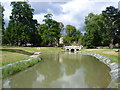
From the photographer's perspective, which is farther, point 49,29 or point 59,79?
point 49,29

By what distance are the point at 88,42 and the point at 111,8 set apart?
46.1ft

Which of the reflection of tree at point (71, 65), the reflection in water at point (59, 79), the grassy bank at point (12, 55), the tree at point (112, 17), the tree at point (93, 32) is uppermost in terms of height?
the tree at point (112, 17)

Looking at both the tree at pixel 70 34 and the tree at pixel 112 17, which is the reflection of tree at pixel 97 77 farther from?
the tree at pixel 70 34

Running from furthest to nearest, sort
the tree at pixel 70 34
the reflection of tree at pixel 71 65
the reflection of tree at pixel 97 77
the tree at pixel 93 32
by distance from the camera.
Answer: the tree at pixel 70 34, the tree at pixel 93 32, the reflection of tree at pixel 71 65, the reflection of tree at pixel 97 77

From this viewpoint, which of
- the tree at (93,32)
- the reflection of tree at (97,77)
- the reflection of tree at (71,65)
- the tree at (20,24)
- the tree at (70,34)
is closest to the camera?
the reflection of tree at (97,77)

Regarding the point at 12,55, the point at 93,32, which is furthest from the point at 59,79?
the point at 93,32

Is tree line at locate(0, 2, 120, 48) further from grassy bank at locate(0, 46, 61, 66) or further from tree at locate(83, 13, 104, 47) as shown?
grassy bank at locate(0, 46, 61, 66)

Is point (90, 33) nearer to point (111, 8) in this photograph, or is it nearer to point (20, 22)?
point (111, 8)

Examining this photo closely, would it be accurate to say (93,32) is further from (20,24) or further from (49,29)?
(20,24)

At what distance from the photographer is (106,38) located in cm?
4538

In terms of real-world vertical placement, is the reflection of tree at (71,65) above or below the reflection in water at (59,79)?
below

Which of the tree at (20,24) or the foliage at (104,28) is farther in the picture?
the tree at (20,24)

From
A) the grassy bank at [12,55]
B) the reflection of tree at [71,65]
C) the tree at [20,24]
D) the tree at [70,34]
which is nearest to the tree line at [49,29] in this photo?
the tree at [20,24]

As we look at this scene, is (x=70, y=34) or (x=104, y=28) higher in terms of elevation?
(x=70, y=34)
